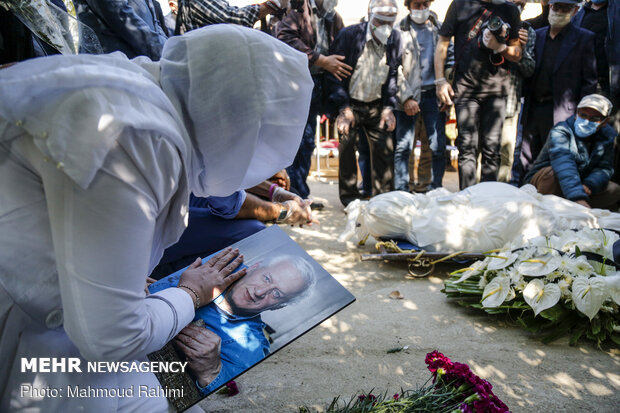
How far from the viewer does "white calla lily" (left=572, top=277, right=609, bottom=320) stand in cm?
233

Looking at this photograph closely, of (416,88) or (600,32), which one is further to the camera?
(416,88)

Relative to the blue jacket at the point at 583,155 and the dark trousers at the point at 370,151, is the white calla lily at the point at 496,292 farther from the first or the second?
the dark trousers at the point at 370,151

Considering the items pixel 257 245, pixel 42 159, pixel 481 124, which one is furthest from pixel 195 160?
pixel 481 124

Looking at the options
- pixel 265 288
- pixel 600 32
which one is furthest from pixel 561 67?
pixel 265 288

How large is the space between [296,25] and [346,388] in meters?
3.93

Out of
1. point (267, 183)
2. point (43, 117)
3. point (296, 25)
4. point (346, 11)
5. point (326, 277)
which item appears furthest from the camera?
point (346, 11)

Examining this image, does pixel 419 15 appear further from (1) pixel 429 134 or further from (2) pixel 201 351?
(2) pixel 201 351

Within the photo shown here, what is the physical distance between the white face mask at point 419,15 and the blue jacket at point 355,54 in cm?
50

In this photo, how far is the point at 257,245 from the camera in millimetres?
1855

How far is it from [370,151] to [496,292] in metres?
3.35

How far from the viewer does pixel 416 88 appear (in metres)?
5.39

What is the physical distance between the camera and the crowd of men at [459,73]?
4859 millimetres

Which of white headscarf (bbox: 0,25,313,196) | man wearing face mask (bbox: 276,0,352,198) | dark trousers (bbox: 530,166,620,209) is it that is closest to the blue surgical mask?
dark trousers (bbox: 530,166,620,209)

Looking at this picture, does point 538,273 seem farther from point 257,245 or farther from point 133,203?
point 133,203
